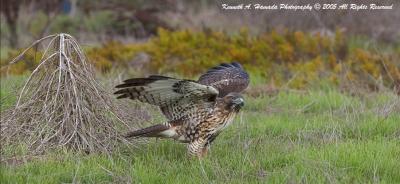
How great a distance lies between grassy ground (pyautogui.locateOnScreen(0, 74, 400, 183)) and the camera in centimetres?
561

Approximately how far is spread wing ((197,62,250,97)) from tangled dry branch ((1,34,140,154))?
3.28ft

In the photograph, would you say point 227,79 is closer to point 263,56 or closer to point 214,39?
point 263,56

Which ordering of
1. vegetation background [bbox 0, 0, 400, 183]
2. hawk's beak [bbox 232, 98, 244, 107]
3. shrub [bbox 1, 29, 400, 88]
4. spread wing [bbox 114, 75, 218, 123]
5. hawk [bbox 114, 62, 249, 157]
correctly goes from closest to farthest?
vegetation background [bbox 0, 0, 400, 183] → spread wing [bbox 114, 75, 218, 123] → hawk [bbox 114, 62, 249, 157] → hawk's beak [bbox 232, 98, 244, 107] → shrub [bbox 1, 29, 400, 88]

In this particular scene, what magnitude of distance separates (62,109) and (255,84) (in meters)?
4.19

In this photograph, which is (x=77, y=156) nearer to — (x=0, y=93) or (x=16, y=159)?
(x=16, y=159)

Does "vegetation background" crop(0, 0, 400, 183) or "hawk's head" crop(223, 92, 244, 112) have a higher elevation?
"hawk's head" crop(223, 92, 244, 112)

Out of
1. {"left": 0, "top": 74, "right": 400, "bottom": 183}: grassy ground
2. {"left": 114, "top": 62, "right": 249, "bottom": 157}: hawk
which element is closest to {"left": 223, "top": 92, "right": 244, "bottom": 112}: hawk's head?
{"left": 114, "top": 62, "right": 249, "bottom": 157}: hawk

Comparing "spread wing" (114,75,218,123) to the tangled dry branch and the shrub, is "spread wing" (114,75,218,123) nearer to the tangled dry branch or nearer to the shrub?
the tangled dry branch

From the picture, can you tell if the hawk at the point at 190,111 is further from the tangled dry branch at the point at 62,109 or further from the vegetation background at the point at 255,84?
the tangled dry branch at the point at 62,109

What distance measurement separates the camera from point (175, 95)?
20.8 ft

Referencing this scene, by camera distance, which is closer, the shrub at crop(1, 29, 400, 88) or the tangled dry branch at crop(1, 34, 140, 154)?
the tangled dry branch at crop(1, 34, 140, 154)

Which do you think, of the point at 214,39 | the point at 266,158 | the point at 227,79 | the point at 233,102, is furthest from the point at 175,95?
the point at 214,39

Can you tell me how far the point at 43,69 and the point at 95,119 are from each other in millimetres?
650

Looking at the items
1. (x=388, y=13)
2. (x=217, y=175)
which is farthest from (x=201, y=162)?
(x=388, y=13)
